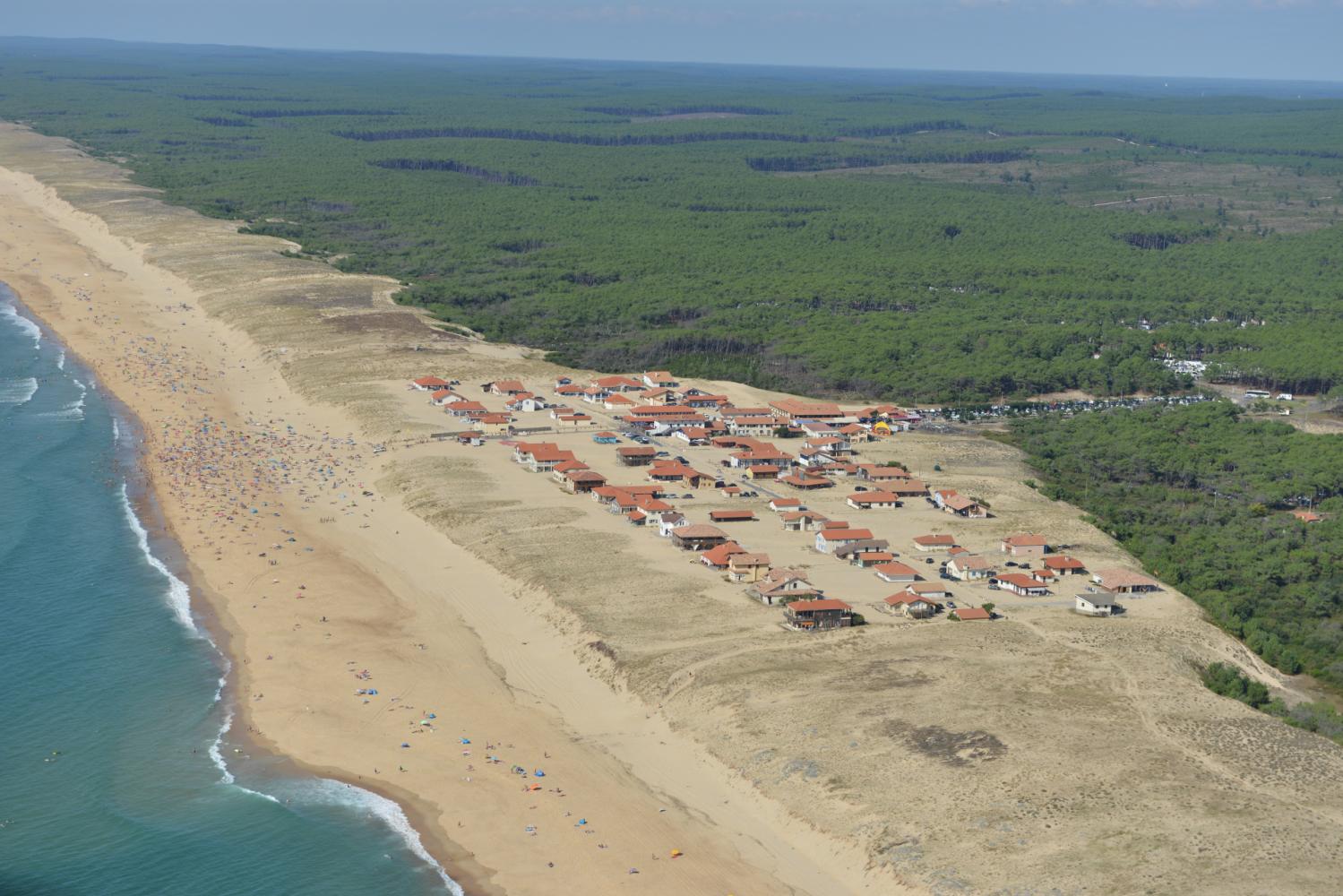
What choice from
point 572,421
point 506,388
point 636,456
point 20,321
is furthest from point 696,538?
point 20,321

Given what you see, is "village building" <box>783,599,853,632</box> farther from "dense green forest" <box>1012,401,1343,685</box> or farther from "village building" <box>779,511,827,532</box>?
"dense green forest" <box>1012,401,1343,685</box>

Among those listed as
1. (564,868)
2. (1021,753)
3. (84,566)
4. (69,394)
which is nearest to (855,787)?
(1021,753)

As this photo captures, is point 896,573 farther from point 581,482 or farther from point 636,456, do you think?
point 636,456

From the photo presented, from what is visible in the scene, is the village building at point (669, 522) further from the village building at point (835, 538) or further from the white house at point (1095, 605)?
the white house at point (1095, 605)

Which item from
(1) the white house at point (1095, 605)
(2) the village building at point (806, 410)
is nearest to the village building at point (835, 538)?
(1) the white house at point (1095, 605)

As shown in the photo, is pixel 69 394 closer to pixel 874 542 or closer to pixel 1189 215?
pixel 874 542
